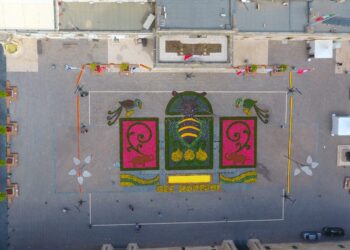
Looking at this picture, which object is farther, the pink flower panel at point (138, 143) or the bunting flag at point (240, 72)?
the bunting flag at point (240, 72)

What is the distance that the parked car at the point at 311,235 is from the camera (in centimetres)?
3105

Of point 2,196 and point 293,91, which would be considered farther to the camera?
point 293,91

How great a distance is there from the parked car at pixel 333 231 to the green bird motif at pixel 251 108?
9.59 meters

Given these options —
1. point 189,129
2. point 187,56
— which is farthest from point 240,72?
point 189,129

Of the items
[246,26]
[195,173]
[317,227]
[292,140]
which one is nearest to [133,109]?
[195,173]

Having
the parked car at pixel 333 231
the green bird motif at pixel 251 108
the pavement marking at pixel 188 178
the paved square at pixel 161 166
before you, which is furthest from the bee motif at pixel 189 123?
the parked car at pixel 333 231

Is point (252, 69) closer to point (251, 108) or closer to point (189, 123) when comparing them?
point (251, 108)

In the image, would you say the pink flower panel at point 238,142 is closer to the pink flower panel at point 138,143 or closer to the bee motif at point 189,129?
the bee motif at point 189,129

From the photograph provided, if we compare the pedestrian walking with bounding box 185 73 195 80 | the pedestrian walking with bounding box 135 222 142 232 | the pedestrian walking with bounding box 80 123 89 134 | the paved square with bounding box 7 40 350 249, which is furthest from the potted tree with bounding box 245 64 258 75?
the pedestrian walking with bounding box 135 222 142 232

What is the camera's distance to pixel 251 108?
30.3 metres

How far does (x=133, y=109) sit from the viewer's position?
29562 millimetres

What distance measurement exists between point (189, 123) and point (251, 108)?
Answer: 4.74 metres

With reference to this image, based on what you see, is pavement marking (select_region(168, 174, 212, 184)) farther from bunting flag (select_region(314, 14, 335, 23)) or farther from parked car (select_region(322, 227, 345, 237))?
bunting flag (select_region(314, 14, 335, 23))

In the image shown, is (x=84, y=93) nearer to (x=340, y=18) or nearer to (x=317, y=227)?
(x=340, y=18)
